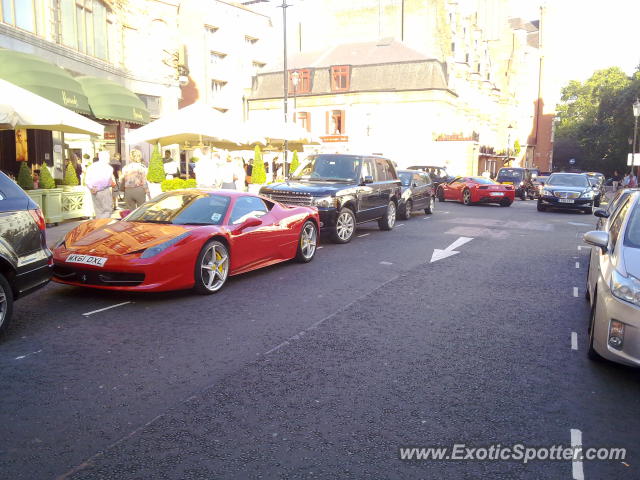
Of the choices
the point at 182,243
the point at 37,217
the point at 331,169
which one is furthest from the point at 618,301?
the point at 331,169

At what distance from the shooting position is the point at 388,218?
1487cm

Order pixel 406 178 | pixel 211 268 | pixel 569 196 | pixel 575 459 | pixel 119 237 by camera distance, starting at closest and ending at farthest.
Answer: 1. pixel 575 459
2. pixel 119 237
3. pixel 211 268
4. pixel 406 178
5. pixel 569 196

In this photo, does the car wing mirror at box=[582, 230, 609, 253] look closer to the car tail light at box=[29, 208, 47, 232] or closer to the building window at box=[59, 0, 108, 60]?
the car tail light at box=[29, 208, 47, 232]

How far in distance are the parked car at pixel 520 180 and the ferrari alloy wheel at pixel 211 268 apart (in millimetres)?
28247

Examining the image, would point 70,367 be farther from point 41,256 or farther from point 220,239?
point 220,239

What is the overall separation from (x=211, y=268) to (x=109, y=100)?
15481 millimetres

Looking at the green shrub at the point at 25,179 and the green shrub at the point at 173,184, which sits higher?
the green shrub at the point at 25,179

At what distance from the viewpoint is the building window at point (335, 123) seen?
47.4 metres

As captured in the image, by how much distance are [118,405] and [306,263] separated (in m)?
6.16

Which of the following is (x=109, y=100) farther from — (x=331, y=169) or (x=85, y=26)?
(x=331, y=169)

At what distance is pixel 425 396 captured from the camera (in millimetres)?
4309

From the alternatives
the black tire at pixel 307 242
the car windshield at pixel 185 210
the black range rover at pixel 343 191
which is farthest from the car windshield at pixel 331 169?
the car windshield at pixel 185 210

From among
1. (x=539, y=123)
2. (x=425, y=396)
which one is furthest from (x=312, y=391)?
(x=539, y=123)

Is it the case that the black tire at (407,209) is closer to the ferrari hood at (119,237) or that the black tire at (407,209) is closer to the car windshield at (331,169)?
the car windshield at (331,169)
